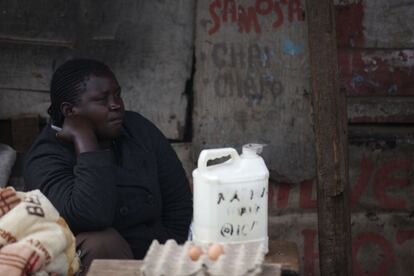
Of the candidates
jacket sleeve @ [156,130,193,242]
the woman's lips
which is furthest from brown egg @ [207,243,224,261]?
jacket sleeve @ [156,130,193,242]

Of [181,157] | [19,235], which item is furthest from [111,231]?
[181,157]

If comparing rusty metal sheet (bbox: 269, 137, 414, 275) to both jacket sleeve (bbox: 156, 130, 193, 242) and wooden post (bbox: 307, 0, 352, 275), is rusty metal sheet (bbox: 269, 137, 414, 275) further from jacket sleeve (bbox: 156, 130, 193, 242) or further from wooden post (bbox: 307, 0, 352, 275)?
wooden post (bbox: 307, 0, 352, 275)

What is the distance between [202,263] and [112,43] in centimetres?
231

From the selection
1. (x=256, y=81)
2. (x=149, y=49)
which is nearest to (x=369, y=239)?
(x=256, y=81)

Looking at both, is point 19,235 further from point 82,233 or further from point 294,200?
point 294,200

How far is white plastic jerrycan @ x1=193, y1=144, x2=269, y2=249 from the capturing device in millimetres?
2949

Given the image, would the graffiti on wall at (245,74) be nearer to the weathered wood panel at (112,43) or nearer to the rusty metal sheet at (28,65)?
the weathered wood panel at (112,43)

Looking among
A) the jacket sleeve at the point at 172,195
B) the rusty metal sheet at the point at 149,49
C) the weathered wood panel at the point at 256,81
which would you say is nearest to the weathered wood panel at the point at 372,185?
the weathered wood panel at the point at 256,81

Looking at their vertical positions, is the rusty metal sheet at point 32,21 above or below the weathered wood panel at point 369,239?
above

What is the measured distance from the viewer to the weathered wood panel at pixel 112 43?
480 cm

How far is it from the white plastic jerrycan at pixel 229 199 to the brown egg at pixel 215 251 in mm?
158

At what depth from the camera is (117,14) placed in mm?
4789

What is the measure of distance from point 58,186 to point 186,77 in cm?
148

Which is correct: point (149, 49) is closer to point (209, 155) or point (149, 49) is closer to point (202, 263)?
point (209, 155)
